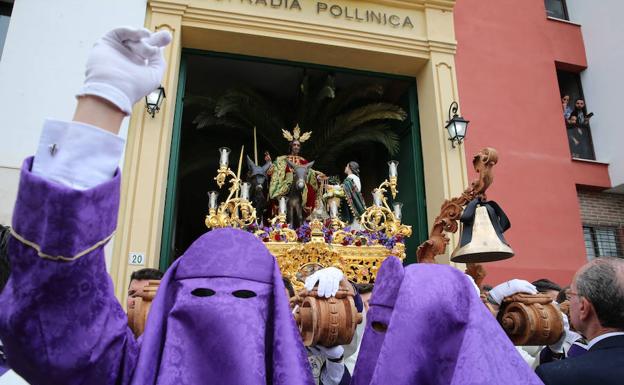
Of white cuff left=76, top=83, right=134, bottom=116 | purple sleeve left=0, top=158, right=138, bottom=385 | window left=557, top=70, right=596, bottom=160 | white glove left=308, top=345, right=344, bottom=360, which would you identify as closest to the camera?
purple sleeve left=0, top=158, right=138, bottom=385

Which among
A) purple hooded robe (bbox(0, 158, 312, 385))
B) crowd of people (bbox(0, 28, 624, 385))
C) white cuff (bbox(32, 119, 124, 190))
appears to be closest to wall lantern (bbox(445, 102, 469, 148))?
crowd of people (bbox(0, 28, 624, 385))

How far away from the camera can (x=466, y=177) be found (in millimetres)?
7406

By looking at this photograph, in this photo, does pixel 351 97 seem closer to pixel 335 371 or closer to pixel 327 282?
pixel 335 371

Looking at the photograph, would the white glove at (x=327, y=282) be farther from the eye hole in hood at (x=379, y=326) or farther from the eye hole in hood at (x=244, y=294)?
the eye hole in hood at (x=244, y=294)

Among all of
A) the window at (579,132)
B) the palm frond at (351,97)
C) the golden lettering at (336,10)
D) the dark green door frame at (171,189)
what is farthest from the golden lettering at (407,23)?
the dark green door frame at (171,189)

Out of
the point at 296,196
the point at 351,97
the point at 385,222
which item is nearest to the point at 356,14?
the point at 351,97

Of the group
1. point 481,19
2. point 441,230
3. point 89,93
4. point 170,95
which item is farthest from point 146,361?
point 481,19

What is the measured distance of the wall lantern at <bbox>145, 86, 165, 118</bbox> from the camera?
6453 mm

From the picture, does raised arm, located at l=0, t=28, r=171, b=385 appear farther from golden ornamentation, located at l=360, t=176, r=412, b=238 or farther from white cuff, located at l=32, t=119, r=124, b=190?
golden ornamentation, located at l=360, t=176, r=412, b=238

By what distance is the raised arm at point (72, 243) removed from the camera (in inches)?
43.3

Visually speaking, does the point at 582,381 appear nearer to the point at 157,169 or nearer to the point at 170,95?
the point at 157,169

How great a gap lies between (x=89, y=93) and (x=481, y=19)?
8.98 metres

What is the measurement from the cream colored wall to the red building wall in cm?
48

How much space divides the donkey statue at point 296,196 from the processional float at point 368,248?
1.32 feet
